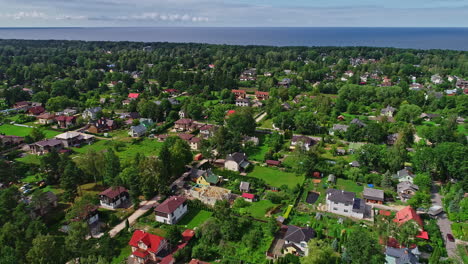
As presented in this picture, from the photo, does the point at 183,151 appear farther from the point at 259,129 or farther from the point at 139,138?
the point at 259,129

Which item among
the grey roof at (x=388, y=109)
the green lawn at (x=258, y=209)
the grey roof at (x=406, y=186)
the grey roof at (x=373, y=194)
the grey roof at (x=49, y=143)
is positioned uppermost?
the grey roof at (x=388, y=109)

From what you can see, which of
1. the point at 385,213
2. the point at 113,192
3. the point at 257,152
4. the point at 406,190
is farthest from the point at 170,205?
the point at 406,190

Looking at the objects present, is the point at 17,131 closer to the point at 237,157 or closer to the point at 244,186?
the point at 237,157

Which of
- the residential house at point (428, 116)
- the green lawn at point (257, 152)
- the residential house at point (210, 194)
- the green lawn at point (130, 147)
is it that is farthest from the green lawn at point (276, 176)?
the residential house at point (428, 116)

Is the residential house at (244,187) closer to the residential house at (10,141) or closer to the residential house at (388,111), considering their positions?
the residential house at (10,141)

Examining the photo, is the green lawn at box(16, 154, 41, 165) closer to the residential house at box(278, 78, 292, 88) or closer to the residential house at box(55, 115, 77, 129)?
the residential house at box(55, 115, 77, 129)

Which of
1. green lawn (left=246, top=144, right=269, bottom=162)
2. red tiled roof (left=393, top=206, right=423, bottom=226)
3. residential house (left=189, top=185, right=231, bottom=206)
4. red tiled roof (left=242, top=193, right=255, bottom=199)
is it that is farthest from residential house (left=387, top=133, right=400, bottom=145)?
residential house (left=189, top=185, right=231, bottom=206)

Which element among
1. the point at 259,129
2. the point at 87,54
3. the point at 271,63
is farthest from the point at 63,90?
the point at 271,63
